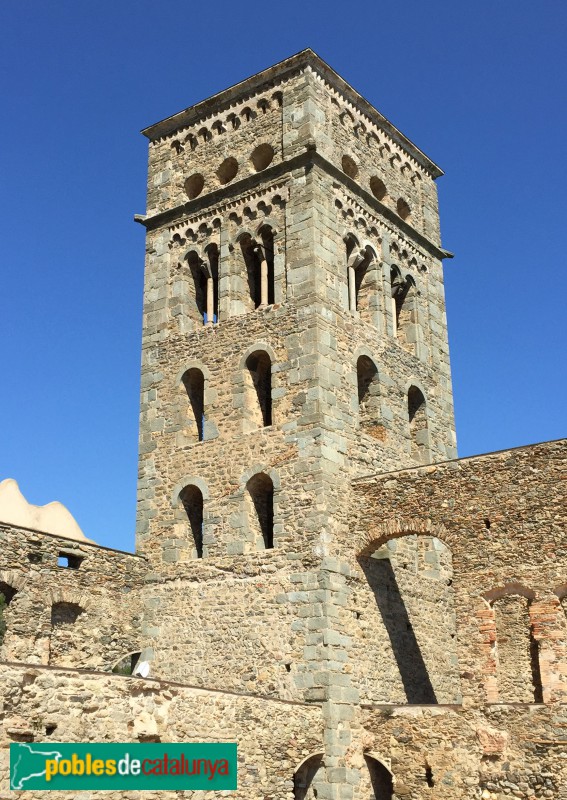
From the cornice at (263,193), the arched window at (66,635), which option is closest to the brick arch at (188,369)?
the cornice at (263,193)

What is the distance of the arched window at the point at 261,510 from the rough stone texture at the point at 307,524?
0.20ft

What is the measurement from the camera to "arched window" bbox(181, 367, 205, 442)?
19922 millimetres

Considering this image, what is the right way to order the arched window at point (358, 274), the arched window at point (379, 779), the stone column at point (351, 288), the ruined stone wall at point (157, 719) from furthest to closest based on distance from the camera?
the arched window at point (358, 274) → the stone column at point (351, 288) → the arched window at point (379, 779) → the ruined stone wall at point (157, 719)

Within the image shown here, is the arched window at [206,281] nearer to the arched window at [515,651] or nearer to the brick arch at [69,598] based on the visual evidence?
the brick arch at [69,598]

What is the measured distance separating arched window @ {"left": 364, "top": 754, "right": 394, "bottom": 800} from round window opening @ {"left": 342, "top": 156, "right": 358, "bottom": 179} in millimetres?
12147

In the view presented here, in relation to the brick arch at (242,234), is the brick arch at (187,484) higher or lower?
lower

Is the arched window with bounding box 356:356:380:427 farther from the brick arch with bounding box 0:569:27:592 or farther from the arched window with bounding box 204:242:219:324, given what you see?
the brick arch with bounding box 0:569:27:592

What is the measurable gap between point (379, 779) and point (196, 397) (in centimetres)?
842

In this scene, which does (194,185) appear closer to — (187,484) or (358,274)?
(358,274)

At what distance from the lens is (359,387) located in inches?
781

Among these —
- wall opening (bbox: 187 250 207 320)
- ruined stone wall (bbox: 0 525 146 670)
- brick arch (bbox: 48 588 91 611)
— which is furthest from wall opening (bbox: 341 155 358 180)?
brick arch (bbox: 48 588 91 611)

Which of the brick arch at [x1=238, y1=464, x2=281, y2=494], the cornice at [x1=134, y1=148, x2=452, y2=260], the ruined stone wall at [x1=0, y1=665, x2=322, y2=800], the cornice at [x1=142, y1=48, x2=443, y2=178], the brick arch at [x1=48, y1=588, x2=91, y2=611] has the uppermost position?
the cornice at [x1=142, y1=48, x2=443, y2=178]

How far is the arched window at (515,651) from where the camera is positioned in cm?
1886

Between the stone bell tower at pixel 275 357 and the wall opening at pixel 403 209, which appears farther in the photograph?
the wall opening at pixel 403 209
